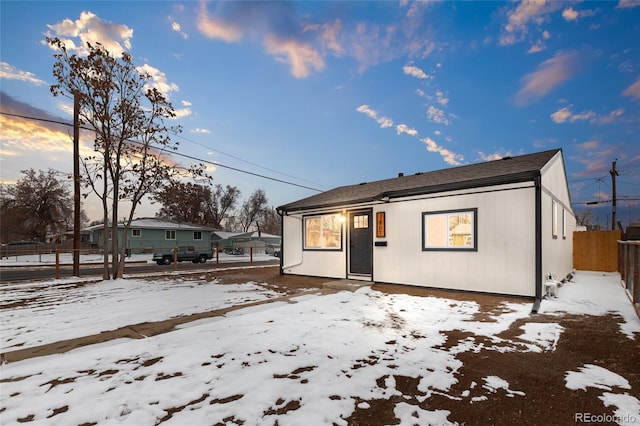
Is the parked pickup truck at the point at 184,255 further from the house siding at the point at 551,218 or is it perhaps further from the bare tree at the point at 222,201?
the bare tree at the point at 222,201

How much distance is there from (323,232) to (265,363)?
7.33 meters

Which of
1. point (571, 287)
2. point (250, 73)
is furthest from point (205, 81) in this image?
point (571, 287)

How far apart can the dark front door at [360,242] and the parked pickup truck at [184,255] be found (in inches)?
546

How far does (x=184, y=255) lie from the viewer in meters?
20.9

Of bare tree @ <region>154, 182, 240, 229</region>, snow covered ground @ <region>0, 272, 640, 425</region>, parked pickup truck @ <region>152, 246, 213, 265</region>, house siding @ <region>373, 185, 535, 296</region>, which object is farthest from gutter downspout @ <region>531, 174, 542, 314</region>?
bare tree @ <region>154, 182, 240, 229</region>

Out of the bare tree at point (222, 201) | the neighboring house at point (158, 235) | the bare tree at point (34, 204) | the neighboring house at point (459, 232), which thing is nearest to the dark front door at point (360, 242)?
the neighboring house at point (459, 232)

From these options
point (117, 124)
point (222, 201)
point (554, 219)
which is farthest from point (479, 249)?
point (222, 201)

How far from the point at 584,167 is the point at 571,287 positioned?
2781 centimetres

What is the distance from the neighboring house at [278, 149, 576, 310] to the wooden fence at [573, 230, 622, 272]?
319 cm

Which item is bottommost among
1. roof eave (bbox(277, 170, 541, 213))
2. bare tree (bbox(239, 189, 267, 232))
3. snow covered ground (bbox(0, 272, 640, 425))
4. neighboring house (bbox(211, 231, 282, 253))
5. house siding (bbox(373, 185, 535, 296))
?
neighboring house (bbox(211, 231, 282, 253))

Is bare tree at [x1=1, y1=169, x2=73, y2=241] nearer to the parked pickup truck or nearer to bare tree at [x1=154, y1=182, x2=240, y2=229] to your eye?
bare tree at [x1=154, y1=182, x2=240, y2=229]

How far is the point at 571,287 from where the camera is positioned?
806cm

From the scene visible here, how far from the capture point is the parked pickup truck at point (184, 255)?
19625mm

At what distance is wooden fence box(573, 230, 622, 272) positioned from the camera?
11547mm
